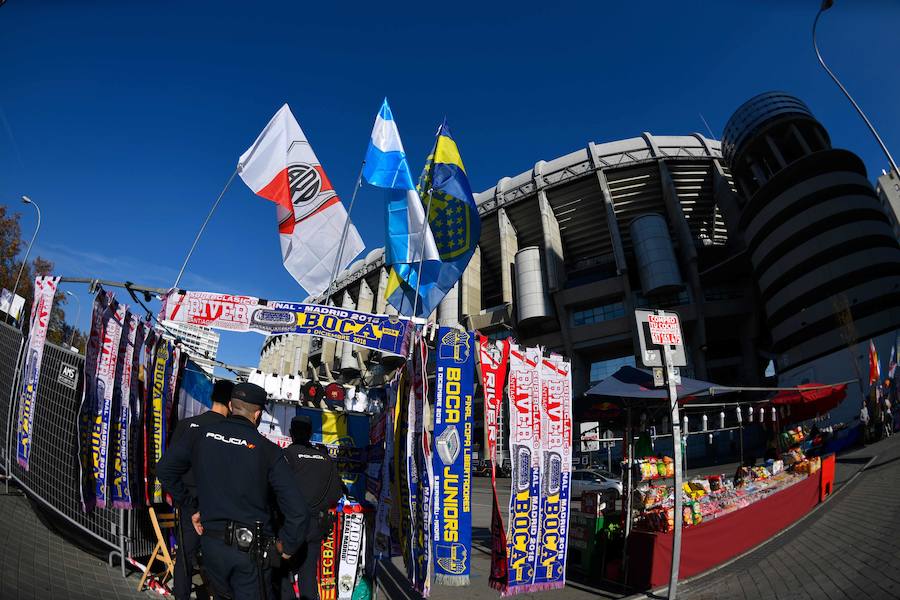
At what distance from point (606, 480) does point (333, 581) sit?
1607 centimetres

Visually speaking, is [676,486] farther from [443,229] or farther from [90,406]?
[90,406]

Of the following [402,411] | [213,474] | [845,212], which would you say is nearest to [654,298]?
[845,212]

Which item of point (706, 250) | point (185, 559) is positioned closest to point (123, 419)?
point (185, 559)

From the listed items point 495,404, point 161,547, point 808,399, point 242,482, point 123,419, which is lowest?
point 161,547

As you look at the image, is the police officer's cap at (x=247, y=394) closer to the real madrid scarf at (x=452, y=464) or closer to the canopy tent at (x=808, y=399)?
the real madrid scarf at (x=452, y=464)

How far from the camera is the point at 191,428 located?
3.58 meters

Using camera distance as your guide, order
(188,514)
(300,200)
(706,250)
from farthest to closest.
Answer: (706,250) < (300,200) < (188,514)

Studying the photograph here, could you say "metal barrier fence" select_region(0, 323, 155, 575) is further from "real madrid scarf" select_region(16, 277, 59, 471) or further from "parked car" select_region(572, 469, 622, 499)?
"parked car" select_region(572, 469, 622, 499)

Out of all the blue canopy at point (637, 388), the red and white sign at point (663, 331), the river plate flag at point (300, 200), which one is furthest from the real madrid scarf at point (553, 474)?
the river plate flag at point (300, 200)

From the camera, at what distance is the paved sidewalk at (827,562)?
5.39 m

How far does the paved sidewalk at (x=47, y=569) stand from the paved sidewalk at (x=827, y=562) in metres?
7.24

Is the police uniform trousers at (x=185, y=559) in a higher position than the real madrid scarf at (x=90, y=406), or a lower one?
lower

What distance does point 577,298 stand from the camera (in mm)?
39594

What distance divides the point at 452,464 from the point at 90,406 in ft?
16.7
